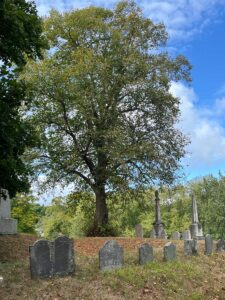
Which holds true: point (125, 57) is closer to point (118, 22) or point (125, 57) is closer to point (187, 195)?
Answer: point (118, 22)

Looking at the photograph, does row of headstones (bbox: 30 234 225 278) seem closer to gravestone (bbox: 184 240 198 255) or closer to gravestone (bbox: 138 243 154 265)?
gravestone (bbox: 138 243 154 265)

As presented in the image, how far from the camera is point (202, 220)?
5228 centimetres

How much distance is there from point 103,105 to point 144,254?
1264cm

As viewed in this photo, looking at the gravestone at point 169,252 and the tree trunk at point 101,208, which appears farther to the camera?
the tree trunk at point 101,208

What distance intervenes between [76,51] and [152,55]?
437 centimetres

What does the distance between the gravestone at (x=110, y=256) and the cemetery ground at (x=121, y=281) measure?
213 millimetres

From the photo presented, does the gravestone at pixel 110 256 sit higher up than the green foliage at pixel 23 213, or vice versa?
the green foliage at pixel 23 213

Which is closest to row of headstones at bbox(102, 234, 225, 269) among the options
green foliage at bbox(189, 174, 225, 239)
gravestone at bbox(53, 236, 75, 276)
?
gravestone at bbox(53, 236, 75, 276)

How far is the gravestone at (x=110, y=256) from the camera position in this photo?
11453 millimetres

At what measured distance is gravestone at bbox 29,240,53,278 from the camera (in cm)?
1002

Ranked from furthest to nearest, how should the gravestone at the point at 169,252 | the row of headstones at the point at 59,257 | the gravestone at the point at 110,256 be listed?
the gravestone at the point at 169,252, the gravestone at the point at 110,256, the row of headstones at the point at 59,257

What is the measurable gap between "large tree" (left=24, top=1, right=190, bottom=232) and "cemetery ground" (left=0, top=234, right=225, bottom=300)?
30.2 ft

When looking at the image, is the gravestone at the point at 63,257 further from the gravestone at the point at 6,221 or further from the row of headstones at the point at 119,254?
the gravestone at the point at 6,221

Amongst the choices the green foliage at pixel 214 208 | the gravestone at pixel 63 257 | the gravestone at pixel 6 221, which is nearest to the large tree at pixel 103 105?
the gravestone at pixel 6 221
